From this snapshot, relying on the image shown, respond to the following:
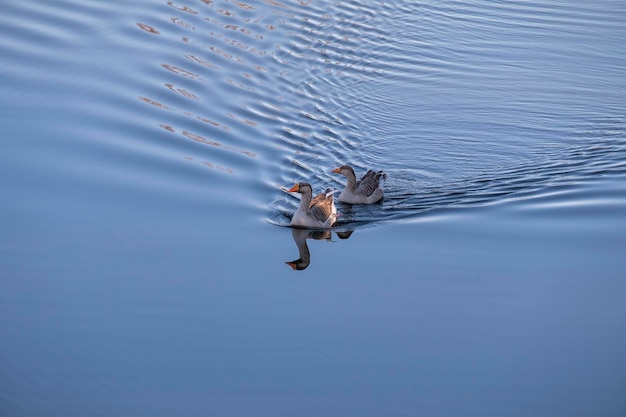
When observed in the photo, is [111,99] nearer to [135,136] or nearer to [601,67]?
[135,136]

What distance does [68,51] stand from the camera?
21031mm

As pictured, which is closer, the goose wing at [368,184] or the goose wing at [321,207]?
the goose wing at [321,207]

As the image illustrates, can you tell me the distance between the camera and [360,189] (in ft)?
52.9

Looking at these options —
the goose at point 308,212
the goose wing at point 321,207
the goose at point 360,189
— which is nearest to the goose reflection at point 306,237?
the goose at point 308,212

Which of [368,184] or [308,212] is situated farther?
[368,184]

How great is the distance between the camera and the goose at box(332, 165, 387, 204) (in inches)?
635

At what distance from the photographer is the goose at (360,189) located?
16.1 metres

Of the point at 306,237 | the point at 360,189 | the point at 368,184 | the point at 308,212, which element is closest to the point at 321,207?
the point at 308,212

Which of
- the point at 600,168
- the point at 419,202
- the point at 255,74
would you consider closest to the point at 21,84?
the point at 255,74

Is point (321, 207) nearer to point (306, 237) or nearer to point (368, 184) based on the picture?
point (306, 237)

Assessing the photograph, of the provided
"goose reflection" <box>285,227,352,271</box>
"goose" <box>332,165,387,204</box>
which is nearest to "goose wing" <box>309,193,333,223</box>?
"goose reflection" <box>285,227,352,271</box>

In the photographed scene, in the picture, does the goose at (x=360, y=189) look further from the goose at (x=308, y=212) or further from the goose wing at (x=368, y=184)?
the goose at (x=308, y=212)

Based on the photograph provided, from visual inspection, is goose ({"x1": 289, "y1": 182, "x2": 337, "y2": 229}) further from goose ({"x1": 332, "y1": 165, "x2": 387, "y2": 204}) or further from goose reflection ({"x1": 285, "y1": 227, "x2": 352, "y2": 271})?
goose ({"x1": 332, "y1": 165, "x2": 387, "y2": 204})

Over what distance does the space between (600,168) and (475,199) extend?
2.81m
